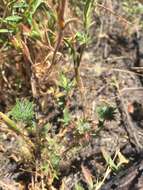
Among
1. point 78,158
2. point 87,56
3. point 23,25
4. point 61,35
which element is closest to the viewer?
point 61,35

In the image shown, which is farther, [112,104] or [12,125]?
[112,104]

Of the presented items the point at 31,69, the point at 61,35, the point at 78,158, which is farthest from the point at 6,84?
the point at 61,35

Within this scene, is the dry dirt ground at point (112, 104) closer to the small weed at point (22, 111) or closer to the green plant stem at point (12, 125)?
the green plant stem at point (12, 125)

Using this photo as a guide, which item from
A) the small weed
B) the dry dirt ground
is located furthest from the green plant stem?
the dry dirt ground

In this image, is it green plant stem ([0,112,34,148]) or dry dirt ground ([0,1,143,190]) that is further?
dry dirt ground ([0,1,143,190])

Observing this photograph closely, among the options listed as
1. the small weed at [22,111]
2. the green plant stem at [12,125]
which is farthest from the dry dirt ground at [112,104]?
the small weed at [22,111]

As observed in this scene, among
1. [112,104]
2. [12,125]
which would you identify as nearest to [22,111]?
[12,125]

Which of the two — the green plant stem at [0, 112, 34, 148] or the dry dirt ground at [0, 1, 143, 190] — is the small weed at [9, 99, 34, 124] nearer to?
the green plant stem at [0, 112, 34, 148]

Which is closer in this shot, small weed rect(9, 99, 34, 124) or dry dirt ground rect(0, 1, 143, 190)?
small weed rect(9, 99, 34, 124)

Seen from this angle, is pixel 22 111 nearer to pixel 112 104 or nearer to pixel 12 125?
pixel 12 125

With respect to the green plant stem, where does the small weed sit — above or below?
above

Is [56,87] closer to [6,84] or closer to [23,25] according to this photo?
[6,84]
